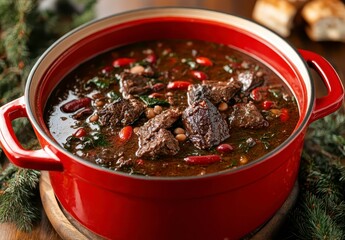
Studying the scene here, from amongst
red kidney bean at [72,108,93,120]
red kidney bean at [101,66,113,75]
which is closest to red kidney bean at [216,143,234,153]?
red kidney bean at [72,108,93,120]

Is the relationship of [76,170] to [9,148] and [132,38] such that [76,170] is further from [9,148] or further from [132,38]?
[132,38]

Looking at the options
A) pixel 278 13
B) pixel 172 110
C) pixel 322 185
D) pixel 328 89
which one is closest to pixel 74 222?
pixel 172 110

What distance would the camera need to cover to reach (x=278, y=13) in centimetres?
→ 470

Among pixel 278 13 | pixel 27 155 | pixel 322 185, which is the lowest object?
pixel 322 185

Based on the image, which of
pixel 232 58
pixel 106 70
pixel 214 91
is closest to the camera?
pixel 214 91

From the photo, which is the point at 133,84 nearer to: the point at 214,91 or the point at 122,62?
the point at 122,62

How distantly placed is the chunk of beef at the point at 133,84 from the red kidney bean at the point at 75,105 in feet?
0.73

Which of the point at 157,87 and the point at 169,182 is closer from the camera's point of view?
the point at 169,182

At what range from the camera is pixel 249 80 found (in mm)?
3426

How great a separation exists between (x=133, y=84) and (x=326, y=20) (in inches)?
78.5

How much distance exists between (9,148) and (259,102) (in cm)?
142

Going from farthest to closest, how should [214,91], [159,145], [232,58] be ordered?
[232,58], [214,91], [159,145]

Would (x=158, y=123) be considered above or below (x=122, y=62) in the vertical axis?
above

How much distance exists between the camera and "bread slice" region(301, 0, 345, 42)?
4.63 metres
